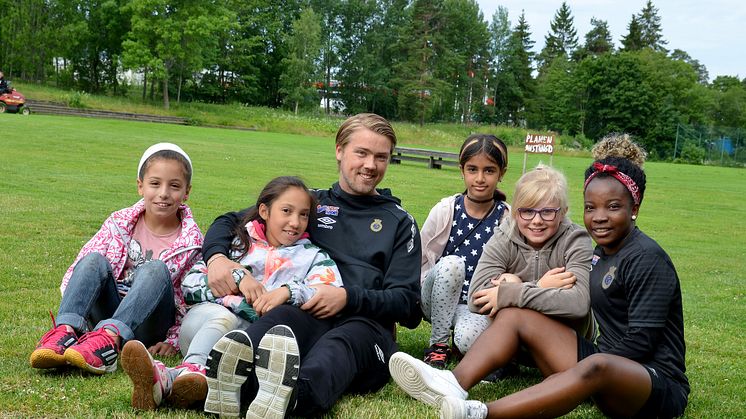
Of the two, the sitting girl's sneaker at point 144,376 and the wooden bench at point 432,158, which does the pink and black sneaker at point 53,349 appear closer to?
the sitting girl's sneaker at point 144,376

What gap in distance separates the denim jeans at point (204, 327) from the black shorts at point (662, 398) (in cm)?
173

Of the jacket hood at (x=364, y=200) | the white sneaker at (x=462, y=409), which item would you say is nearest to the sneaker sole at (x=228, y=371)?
the white sneaker at (x=462, y=409)

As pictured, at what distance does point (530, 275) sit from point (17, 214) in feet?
25.7

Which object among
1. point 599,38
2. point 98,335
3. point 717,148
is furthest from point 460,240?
point 599,38

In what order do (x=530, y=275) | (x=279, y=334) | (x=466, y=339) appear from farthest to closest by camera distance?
(x=466, y=339)
(x=530, y=275)
(x=279, y=334)

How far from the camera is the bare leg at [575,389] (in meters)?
Result: 2.90

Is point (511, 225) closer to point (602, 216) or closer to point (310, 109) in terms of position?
point (602, 216)

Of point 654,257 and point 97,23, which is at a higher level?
point 97,23

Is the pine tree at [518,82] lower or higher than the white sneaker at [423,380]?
higher

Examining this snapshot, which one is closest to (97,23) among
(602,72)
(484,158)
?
(602,72)

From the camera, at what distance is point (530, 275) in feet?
12.7

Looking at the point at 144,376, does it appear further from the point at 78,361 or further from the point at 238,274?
the point at 238,274

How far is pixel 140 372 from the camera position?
116 inches

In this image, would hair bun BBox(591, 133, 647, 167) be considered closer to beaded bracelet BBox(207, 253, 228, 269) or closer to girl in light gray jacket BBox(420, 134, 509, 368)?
girl in light gray jacket BBox(420, 134, 509, 368)
